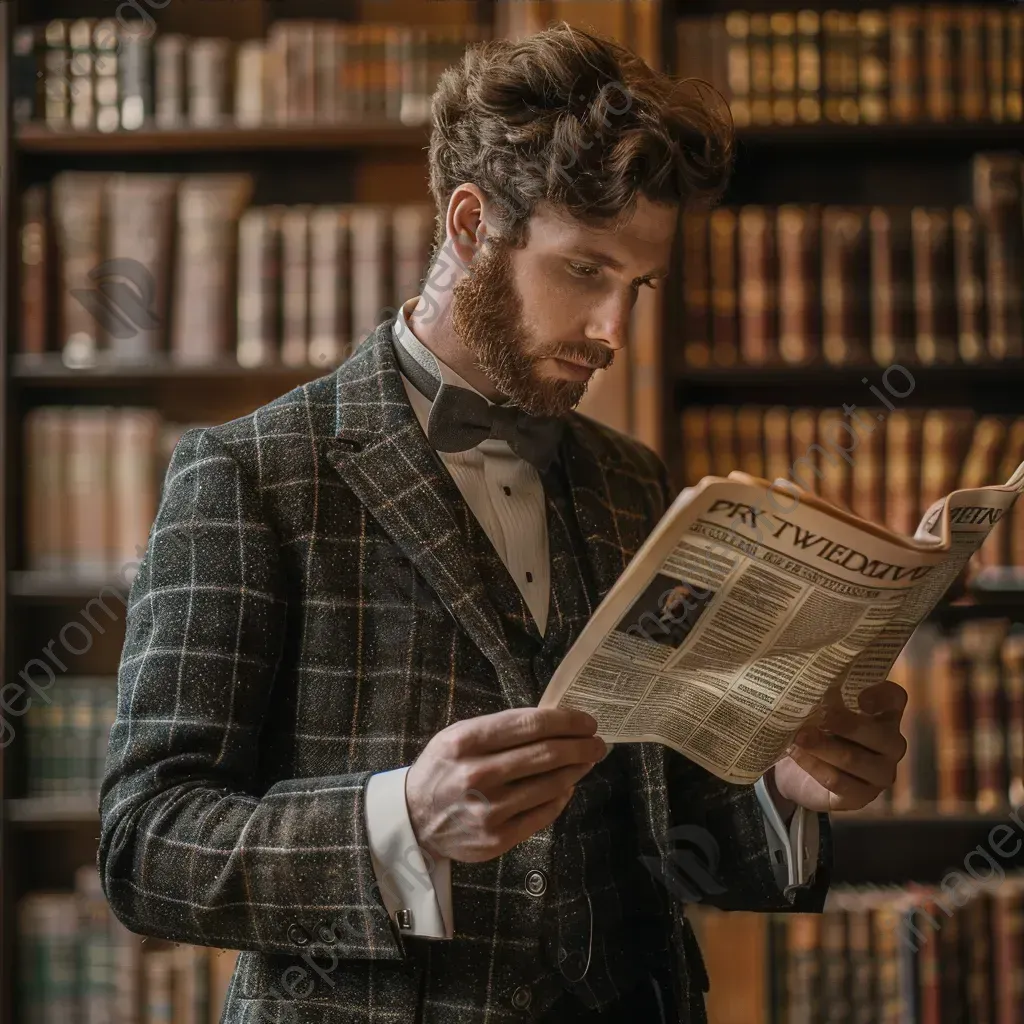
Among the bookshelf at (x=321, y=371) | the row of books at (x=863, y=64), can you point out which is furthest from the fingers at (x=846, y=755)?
the row of books at (x=863, y=64)

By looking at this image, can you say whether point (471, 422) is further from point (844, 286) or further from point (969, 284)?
point (969, 284)

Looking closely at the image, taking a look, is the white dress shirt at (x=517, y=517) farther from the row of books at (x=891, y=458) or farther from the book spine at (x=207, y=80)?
the book spine at (x=207, y=80)

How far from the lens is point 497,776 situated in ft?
2.54

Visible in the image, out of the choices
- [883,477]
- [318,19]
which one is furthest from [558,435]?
[318,19]

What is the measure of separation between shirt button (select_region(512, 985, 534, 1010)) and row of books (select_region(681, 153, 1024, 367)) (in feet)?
4.32

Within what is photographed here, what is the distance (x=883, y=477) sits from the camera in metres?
2.04

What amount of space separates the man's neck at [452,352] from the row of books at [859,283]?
1002 millimetres

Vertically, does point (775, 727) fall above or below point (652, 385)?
below

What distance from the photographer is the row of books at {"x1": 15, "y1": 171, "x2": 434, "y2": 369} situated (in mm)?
2055

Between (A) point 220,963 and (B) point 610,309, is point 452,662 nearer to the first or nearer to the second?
(B) point 610,309

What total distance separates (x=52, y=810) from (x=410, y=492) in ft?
4.37

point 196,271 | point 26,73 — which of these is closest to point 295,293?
point 196,271

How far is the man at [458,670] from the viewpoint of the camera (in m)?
0.86

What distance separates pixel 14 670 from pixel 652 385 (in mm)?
1199
